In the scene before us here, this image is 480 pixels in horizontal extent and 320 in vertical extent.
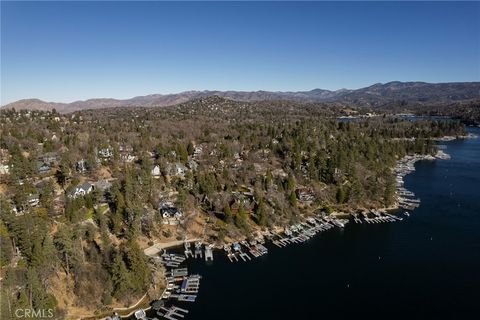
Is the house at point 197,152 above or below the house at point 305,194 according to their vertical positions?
above

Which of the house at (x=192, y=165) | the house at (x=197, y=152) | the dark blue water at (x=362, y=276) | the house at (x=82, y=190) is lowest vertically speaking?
the dark blue water at (x=362, y=276)

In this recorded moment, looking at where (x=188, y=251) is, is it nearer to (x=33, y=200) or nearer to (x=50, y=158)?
(x=33, y=200)

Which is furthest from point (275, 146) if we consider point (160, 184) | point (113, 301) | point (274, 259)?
point (113, 301)

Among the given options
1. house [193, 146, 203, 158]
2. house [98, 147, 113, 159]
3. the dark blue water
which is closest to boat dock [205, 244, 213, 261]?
the dark blue water

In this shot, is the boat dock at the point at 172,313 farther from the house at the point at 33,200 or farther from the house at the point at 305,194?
the house at the point at 305,194

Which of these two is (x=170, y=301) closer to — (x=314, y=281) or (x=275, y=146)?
(x=314, y=281)

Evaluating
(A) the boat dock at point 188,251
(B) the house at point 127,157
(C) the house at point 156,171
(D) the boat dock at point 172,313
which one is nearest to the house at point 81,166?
(B) the house at point 127,157
